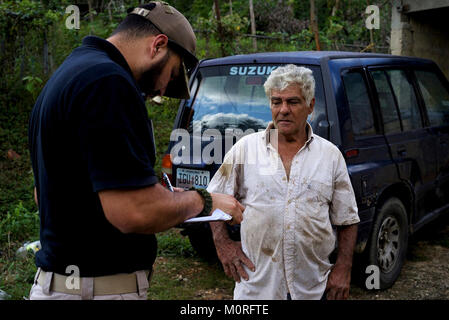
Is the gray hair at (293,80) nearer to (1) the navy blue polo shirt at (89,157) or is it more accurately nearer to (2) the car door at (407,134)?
(1) the navy blue polo shirt at (89,157)

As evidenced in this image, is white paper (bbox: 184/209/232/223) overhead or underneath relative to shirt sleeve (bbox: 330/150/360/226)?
overhead

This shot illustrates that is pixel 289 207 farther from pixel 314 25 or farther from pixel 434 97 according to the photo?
pixel 314 25

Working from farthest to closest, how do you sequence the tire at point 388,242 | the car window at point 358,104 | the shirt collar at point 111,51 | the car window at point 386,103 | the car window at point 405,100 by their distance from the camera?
the car window at point 405,100 → the car window at point 386,103 → the tire at point 388,242 → the car window at point 358,104 → the shirt collar at point 111,51

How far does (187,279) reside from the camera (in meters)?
4.66

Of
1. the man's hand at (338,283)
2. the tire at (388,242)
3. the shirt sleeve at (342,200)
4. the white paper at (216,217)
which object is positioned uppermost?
the white paper at (216,217)

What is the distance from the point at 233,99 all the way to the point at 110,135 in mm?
2751

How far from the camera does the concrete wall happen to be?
8375 millimetres

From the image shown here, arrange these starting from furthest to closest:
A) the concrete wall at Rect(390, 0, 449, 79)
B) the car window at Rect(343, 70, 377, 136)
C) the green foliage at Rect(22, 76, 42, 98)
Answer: the concrete wall at Rect(390, 0, 449, 79) → the green foliage at Rect(22, 76, 42, 98) → the car window at Rect(343, 70, 377, 136)

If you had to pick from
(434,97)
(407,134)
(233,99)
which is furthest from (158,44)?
(434,97)

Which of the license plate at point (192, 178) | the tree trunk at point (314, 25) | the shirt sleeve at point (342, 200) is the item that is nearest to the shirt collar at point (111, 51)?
the shirt sleeve at point (342, 200)

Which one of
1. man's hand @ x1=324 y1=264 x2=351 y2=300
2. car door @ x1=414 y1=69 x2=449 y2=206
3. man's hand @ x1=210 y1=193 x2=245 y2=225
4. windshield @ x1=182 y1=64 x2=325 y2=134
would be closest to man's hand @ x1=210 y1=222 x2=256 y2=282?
man's hand @ x1=324 y1=264 x2=351 y2=300

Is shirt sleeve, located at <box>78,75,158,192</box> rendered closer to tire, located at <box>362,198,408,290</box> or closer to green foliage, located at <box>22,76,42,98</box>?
tire, located at <box>362,198,408,290</box>

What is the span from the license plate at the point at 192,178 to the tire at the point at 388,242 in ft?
5.03

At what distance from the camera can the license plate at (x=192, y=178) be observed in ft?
13.8
